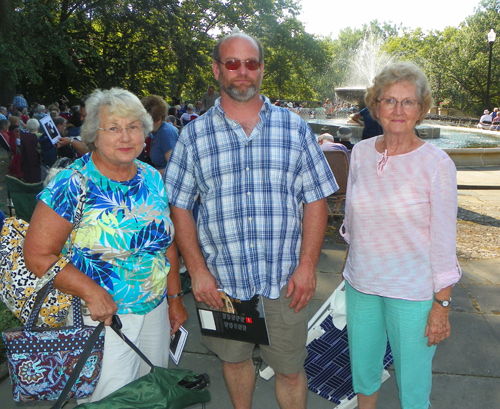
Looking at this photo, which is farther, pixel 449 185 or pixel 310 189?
pixel 310 189

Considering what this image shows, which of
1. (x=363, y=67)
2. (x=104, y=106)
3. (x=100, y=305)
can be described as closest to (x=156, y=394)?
(x=100, y=305)

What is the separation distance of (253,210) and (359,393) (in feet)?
4.03

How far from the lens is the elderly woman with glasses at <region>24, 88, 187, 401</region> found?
6.70ft

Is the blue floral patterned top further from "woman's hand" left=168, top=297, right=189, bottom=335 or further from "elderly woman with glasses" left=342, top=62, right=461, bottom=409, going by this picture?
"elderly woman with glasses" left=342, top=62, right=461, bottom=409

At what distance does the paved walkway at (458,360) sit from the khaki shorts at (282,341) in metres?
0.76

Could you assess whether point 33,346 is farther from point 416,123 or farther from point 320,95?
point 320,95

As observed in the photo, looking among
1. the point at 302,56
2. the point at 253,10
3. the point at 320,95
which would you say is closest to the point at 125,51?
the point at 253,10

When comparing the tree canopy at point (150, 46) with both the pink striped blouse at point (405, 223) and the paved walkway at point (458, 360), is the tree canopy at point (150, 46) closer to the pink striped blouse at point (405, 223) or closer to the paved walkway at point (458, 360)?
the paved walkway at point (458, 360)

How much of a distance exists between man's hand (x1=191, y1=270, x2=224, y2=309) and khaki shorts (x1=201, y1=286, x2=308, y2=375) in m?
0.25

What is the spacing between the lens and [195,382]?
2117mm

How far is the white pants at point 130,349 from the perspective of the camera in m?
2.16

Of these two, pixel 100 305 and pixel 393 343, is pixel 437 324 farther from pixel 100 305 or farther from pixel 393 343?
pixel 100 305

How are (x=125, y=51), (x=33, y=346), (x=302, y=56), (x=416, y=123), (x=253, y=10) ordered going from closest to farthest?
1. (x=33, y=346)
2. (x=416, y=123)
3. (x=125, y=51)
4. (x=253, y=10)
5. (x=302, y=56)

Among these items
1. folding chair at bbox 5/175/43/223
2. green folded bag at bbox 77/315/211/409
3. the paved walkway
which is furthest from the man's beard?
folding chair at bbox 5/175/43/223
